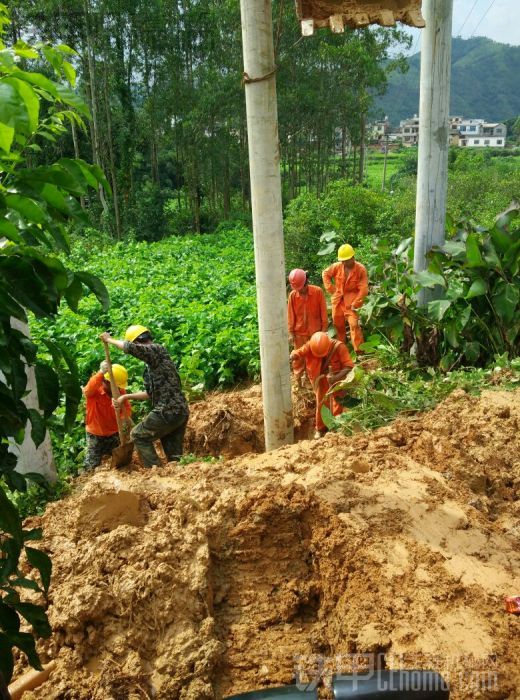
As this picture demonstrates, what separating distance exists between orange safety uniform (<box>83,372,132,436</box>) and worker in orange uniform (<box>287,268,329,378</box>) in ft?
8.23

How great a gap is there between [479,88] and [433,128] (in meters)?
138

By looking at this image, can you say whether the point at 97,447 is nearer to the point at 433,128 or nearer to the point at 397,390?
the point at 397,390

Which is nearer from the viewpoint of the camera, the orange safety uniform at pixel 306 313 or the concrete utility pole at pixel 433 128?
the concrete utility pole at pixel 433 128

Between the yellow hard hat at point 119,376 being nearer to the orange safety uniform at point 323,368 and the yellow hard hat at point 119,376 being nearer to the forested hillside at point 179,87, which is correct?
the orange safety uniform at point 323,368

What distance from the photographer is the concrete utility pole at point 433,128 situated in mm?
6414

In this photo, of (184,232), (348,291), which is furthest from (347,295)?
(184,232)

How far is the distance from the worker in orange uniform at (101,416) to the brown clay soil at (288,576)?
6.27 feet

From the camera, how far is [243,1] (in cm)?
462

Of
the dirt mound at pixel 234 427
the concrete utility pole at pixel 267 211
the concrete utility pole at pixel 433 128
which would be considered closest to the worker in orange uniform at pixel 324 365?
the dirt mound at pixel 234 427

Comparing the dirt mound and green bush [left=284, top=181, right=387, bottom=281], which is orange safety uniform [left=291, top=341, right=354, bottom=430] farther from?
green bush [left=284, top=181, right=387, bottom=281]

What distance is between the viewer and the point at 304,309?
786 centimetres

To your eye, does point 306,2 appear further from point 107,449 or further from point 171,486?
point 107,449

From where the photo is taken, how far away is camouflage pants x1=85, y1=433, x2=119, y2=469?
6.59 meters

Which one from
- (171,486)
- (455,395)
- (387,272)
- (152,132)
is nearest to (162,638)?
(171,486)
